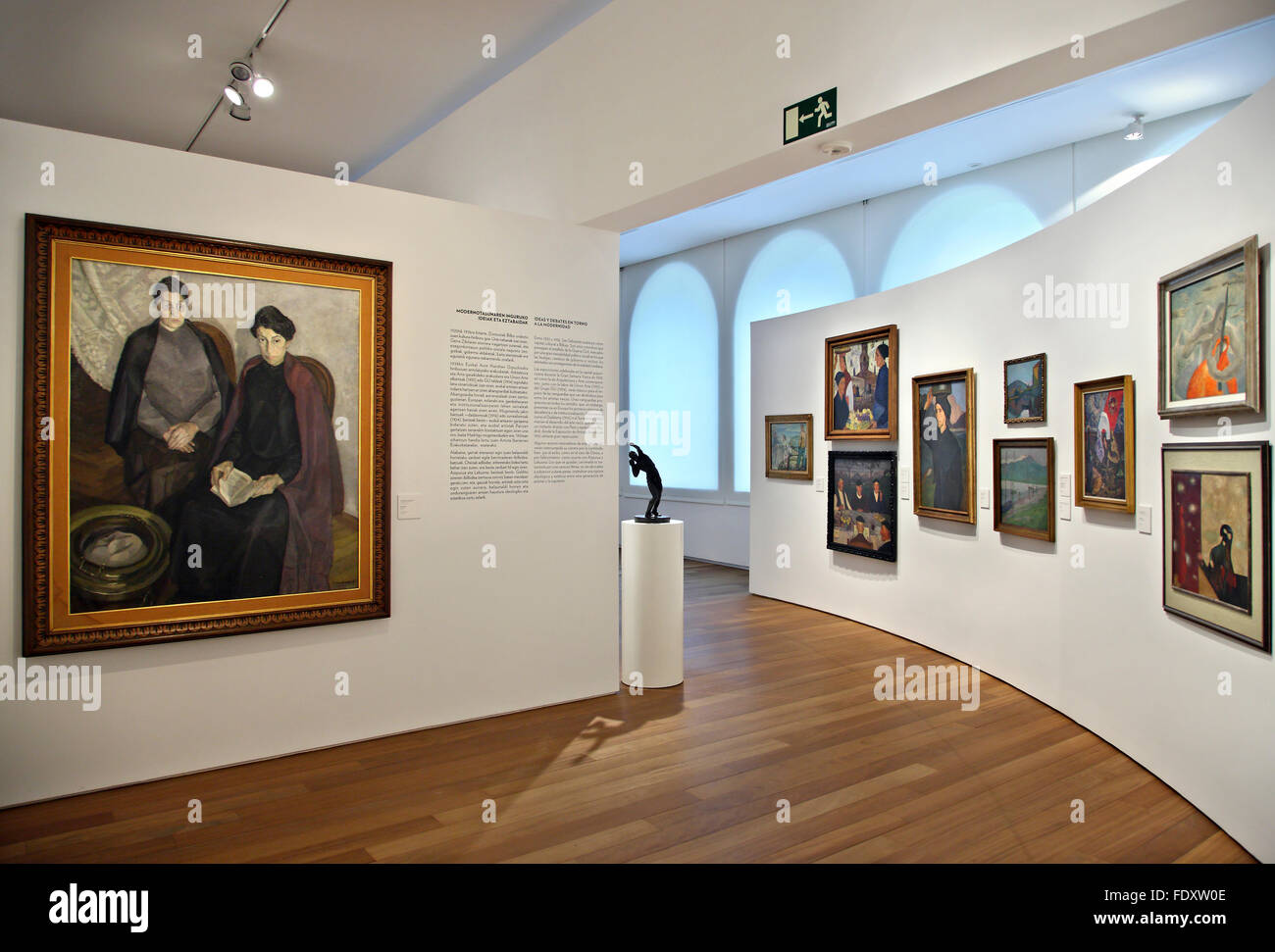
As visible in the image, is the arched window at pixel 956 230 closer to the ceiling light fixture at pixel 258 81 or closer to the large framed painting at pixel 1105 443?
the large framed painting at pixel 1105 443

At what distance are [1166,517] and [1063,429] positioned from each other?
179 cm

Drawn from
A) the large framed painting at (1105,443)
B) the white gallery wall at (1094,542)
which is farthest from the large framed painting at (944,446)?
the large framed painting at (1105,443)

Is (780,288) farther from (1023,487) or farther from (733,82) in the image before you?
(733,82)

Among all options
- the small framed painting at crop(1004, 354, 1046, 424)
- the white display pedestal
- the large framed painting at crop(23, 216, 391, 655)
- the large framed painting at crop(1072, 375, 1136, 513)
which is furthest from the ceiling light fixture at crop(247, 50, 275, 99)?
the large framed painting at crop(1072, 375, 1136, 513)

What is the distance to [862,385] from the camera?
35.5 ft

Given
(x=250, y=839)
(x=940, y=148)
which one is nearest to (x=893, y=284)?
(x=940, y=148)

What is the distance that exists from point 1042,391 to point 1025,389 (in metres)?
0.26

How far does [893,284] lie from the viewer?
12875mm

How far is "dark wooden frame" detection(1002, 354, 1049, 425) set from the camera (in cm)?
756

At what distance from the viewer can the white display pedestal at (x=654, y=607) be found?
7961 mm

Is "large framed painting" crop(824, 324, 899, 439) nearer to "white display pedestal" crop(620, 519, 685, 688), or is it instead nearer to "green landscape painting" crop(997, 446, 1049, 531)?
"green landscape painting" crop(997, 446, 1049, 531)

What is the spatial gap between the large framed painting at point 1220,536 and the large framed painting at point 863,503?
4.62 m
